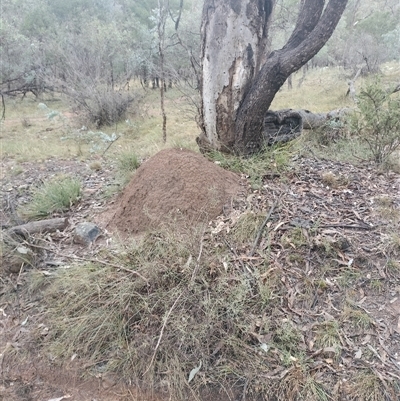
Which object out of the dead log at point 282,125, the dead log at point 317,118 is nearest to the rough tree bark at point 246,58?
the dead log at point 282,125

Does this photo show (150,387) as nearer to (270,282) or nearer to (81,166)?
(270,282)

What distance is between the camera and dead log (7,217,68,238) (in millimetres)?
2740

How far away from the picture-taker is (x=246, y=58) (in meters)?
3.38

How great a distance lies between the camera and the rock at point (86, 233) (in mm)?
2789

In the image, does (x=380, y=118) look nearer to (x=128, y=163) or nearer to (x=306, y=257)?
(x=306, y=257)

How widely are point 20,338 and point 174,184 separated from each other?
160 centimetres

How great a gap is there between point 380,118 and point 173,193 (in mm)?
2366

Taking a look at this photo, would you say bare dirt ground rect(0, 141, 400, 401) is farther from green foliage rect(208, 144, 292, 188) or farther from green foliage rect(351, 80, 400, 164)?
green foliage rect(351, 80, 400, 164)

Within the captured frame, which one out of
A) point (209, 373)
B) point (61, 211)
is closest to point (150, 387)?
point (209, 373)

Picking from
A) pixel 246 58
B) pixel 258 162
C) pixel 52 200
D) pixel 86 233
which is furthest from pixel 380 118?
pixel 52 200

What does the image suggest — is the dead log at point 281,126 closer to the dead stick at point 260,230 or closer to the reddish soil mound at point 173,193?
the reddish soil mound at point 173,193

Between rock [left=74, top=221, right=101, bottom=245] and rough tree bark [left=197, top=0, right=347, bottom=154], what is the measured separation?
171cm

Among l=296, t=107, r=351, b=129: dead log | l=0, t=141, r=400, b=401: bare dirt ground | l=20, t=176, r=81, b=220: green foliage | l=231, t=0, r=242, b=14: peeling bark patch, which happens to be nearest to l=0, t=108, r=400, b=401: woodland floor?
l=0, t=141, r=400, b=401: bare dirt ground

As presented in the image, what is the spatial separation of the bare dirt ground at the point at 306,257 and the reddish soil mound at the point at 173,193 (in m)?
0.08
